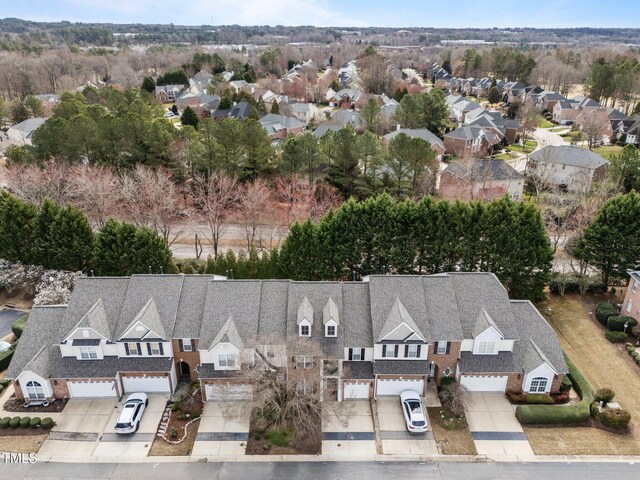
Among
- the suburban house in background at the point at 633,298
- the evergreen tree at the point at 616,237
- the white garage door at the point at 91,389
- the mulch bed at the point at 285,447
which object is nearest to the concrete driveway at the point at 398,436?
the mulch bed at the point at 285,447

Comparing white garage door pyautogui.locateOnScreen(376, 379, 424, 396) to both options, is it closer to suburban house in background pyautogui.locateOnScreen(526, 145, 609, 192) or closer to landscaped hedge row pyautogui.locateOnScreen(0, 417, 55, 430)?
landscaped hedge row pyautogui.locateOnScreen(0, 417, 55, 430)

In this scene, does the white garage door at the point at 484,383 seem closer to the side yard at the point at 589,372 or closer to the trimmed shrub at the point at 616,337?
the side yard at the point at 589,372

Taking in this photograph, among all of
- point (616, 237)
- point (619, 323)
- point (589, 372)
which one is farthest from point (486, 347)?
point (616, 237)

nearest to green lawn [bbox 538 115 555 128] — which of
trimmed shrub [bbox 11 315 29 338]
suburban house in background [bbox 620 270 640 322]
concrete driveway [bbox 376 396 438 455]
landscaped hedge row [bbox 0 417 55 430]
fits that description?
suburban house in background [bbox 620 270 640 322]

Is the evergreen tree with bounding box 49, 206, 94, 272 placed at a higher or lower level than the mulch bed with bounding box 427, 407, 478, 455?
higher

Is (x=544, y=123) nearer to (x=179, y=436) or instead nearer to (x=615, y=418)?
(x=615, y=418)

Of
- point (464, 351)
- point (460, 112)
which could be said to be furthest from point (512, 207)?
point (460, 112)
